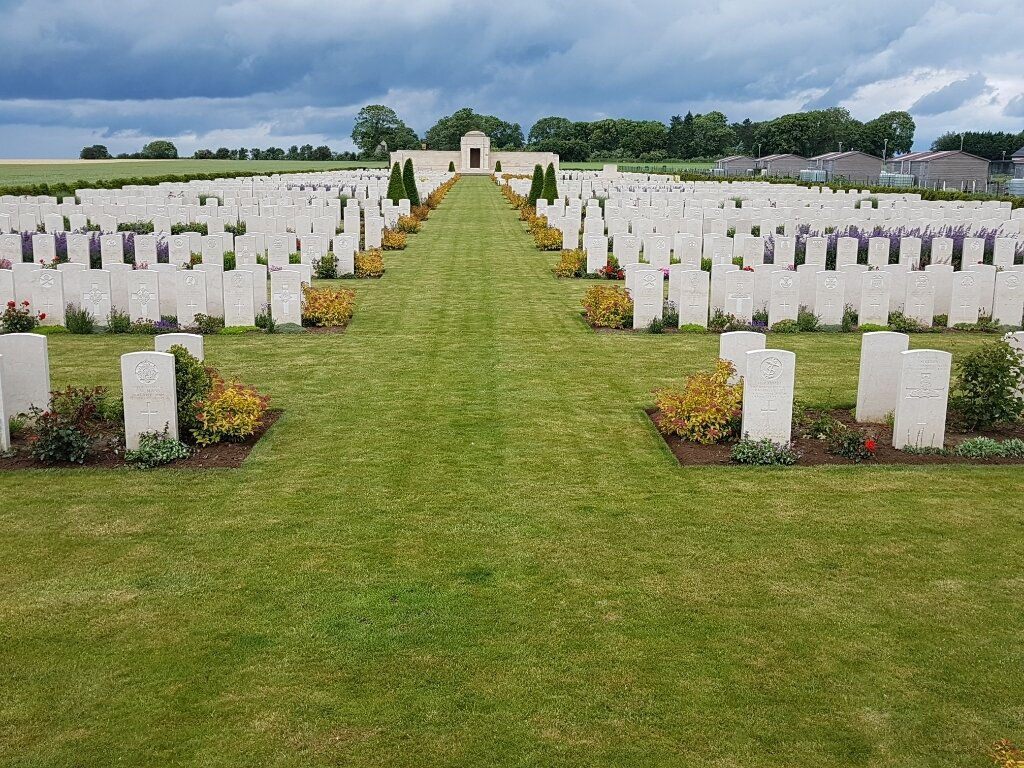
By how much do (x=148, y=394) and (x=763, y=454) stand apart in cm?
511

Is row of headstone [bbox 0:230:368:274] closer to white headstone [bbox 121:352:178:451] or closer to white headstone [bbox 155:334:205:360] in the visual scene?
white headstone [bbox 155:334:205:360]

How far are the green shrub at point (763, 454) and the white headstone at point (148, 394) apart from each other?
472 centimetres

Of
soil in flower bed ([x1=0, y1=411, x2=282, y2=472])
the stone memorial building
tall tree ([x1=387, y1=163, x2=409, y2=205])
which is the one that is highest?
the stone memorial building

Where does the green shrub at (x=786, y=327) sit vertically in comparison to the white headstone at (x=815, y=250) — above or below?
below

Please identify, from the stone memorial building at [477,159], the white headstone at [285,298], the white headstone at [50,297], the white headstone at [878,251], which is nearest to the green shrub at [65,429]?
the white headstone at [285,298]

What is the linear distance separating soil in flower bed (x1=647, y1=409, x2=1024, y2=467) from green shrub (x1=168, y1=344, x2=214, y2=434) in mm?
4124

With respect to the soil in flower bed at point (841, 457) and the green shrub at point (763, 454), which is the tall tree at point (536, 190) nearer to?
the soil in flower bed at point (841, 457)

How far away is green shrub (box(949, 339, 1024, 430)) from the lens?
871 cm

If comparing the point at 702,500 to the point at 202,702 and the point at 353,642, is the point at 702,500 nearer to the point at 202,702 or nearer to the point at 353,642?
the point at 353,642

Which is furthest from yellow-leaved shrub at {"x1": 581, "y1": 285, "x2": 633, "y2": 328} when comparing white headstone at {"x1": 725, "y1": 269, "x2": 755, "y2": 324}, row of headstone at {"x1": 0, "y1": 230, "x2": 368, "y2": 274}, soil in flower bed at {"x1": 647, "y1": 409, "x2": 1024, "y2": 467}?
soil in flower bed at {"x1": 647, "y1": 409, "x2": 1024, "y2": 467}

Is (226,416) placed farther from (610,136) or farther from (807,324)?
(610,136)

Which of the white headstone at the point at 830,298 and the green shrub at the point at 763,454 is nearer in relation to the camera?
the green shrub at the point at 763,454

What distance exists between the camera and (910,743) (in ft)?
13.9

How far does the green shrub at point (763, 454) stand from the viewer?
7.98 m
